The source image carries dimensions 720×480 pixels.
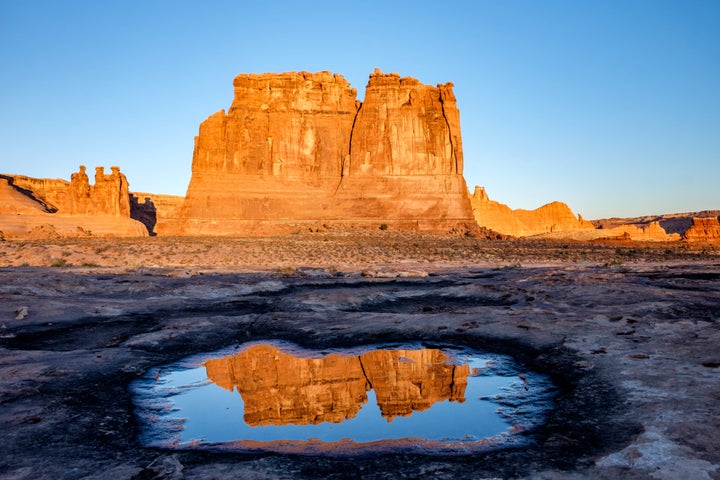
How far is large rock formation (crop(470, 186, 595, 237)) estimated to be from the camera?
119m

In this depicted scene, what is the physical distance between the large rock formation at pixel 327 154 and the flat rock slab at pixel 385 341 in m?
50.5

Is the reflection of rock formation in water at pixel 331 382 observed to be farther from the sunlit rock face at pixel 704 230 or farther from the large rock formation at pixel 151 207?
the large rock formation at pixel 151 207

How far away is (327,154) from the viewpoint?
7000cm

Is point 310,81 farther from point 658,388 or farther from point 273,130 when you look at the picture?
point 658,388

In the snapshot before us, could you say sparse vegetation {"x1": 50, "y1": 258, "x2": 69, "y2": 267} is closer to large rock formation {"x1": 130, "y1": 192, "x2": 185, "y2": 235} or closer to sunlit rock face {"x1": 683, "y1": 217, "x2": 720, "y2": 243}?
sunlit rock face {"x1": 683, "y1": 217, "x2": 720, "y2": 243}

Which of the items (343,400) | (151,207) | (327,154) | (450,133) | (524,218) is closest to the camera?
(343,400)

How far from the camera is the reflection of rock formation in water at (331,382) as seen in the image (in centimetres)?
514

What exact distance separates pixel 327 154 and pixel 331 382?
65284 mm

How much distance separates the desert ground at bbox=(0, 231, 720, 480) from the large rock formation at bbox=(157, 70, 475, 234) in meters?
49.1

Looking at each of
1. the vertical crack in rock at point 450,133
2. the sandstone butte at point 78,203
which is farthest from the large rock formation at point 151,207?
the vertical crack in rock at point 450,133

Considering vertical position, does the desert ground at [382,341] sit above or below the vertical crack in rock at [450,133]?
below

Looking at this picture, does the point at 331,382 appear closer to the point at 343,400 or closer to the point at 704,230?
the point at 343,400

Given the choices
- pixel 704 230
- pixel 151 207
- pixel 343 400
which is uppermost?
pixel 151 207

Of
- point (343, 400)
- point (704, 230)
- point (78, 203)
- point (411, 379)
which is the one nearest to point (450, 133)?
point (704, 230)
